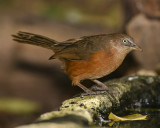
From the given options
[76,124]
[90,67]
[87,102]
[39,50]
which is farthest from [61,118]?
[39,50]

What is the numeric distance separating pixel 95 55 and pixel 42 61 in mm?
4195

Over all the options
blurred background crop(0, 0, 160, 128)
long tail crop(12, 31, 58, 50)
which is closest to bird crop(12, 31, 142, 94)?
long tail crop(12, 31, 58, 50)

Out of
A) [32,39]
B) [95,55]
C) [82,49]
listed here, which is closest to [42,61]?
[32,39]

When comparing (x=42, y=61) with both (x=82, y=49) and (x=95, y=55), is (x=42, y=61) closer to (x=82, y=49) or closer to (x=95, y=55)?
(x=82, y=49)

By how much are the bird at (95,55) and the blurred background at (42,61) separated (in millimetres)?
1795

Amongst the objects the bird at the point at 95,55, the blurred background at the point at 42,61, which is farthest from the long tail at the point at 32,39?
the blurred background at the point at 42,61

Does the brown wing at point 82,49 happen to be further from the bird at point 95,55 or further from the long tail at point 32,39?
the long tail at point 32,39

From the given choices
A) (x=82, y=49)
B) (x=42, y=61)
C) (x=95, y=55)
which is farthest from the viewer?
(x=42, y=61)

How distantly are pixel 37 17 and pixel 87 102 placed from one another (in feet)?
18.0

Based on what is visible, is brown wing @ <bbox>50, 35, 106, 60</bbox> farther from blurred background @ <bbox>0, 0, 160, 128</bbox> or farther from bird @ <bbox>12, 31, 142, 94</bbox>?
blurred background @ <bbox>0, 0, 160, 128</bbox>

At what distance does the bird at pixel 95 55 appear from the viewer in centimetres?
490

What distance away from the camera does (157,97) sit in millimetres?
4844

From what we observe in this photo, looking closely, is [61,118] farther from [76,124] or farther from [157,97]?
[157,97]

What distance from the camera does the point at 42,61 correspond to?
8.99m
